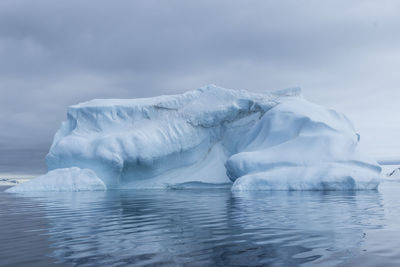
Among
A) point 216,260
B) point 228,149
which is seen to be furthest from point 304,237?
point 228,149

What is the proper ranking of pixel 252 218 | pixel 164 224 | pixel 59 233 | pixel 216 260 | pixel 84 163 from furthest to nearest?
pixel 84 163
pixel 252 218
pixel 164 224
pixel 59 233
pixel 216 260

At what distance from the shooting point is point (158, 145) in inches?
1145

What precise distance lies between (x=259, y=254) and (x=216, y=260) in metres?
0.61

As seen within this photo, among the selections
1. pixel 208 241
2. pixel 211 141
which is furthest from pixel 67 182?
pixel 208 241

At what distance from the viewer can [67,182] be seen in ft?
82.4

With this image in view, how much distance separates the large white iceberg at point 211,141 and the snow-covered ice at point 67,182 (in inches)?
66.8

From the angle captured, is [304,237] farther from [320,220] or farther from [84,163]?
[84,163]

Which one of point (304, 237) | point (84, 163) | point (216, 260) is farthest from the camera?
point (84, 163)

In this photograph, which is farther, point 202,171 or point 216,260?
point 202,171

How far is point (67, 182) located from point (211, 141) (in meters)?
12.8

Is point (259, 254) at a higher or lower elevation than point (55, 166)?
lower

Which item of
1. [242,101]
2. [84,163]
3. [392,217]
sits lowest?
[392,217]

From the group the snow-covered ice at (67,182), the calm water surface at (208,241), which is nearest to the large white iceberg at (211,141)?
the snow-covered ice at (67,182)

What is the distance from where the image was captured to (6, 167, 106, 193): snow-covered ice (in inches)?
990
